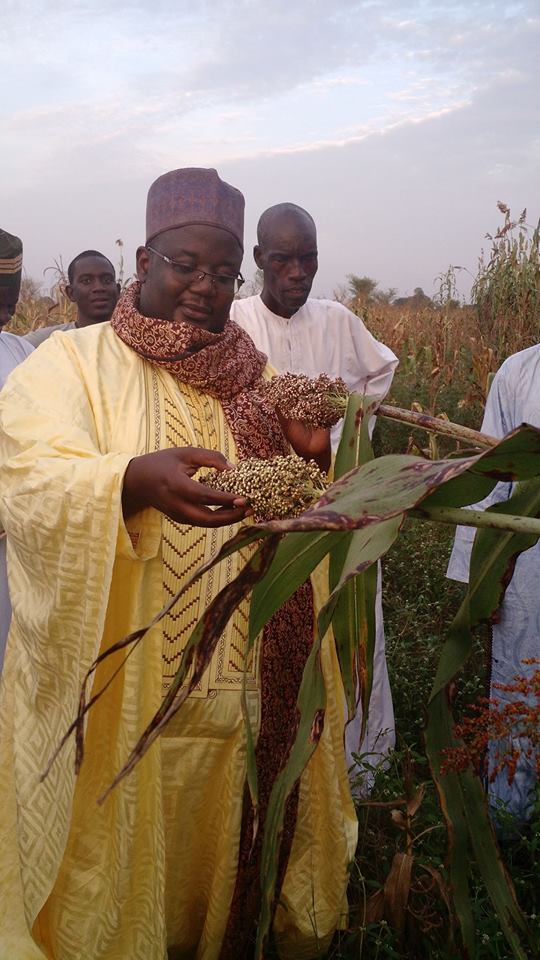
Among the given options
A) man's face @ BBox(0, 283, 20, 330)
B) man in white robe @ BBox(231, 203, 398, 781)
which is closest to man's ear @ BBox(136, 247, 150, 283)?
man's face @ BBox(0, 283, 20, 330)

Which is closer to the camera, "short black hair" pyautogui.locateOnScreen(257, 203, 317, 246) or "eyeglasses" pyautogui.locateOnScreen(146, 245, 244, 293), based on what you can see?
"eyeglasses" pyautogui.locateOnScreen(146, 245, 244, 293)

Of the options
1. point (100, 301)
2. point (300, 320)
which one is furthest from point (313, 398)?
point (100, 301)

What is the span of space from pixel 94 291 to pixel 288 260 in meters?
1.43

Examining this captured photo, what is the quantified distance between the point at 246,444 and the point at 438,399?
18.5ft

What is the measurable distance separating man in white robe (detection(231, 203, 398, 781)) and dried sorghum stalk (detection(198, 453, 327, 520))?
8.66ft

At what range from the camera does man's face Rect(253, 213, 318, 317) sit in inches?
156

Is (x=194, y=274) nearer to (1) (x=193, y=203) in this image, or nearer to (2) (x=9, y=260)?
(1) (x=193, y=203)

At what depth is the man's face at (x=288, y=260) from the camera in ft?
13.0

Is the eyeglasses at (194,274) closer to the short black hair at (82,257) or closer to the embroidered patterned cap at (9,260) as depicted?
the embroidered patterned cap at (9,260)

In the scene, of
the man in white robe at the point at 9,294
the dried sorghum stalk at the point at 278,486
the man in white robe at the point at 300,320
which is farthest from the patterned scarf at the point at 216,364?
the man in white robe at the point at 300,320

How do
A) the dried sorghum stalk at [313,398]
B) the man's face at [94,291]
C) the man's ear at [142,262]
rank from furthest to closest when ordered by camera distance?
the man's face at [94,291], the man's ear at [142,262], the dried sorghum stalk at [313,398]

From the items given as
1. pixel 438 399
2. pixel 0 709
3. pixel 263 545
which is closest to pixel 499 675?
pixel 0 709

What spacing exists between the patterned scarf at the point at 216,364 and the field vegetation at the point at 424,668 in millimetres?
407

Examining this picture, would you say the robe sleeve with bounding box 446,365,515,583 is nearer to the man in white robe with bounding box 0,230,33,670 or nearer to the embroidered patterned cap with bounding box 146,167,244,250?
the embroidered patterned cap with bounding box 146,167,244,250
